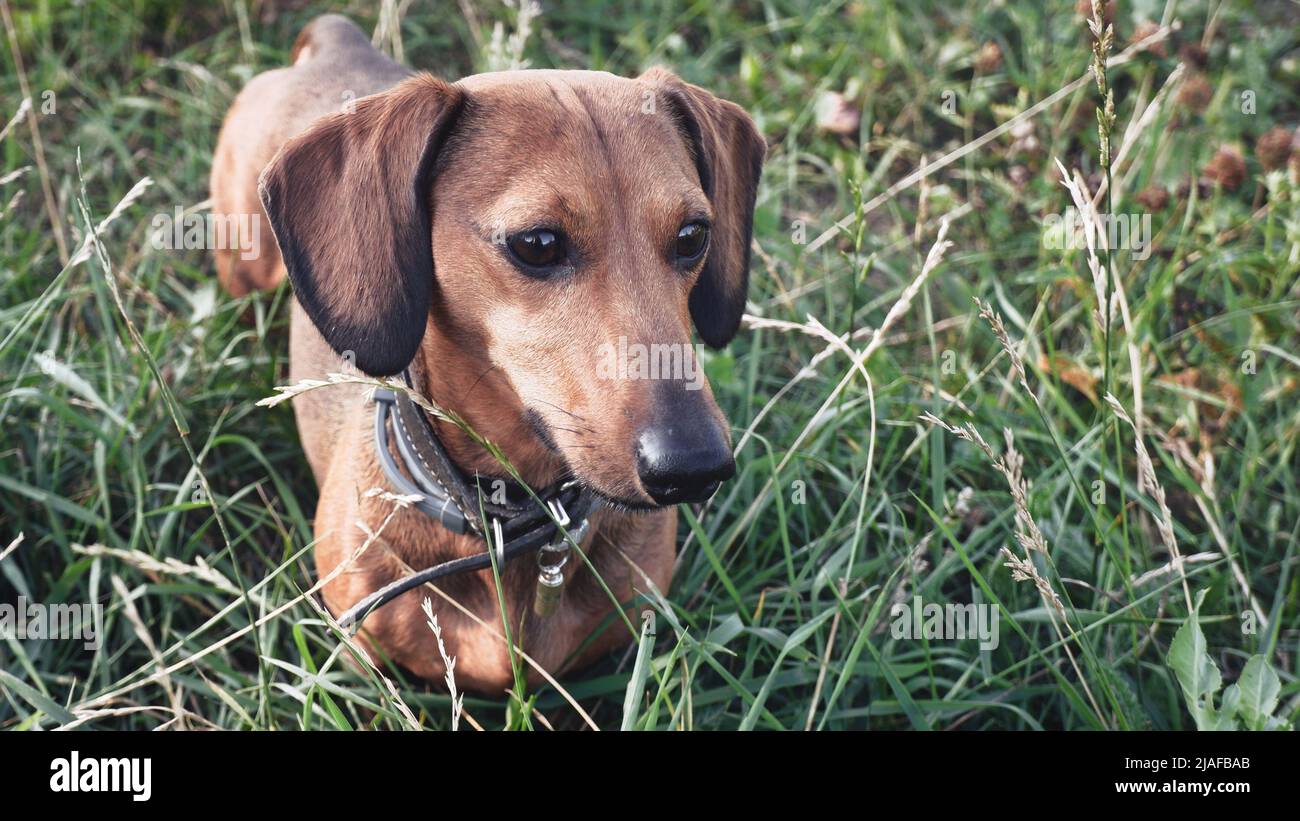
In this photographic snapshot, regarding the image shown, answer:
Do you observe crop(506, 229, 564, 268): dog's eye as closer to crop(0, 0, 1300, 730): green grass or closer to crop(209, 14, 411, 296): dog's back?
crop(0, 0, 1300, 730): green grass

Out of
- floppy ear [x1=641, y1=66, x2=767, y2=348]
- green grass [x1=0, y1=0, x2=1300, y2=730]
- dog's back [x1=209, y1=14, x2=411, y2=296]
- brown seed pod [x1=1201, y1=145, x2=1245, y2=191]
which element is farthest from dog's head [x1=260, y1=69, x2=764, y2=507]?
brown seed pod [x1=1201, y1=145, x2=1245, y2=191]

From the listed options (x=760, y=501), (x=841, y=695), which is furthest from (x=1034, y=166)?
(x=841, y=695)

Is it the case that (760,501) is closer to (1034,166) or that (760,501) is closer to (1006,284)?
(1006,284)

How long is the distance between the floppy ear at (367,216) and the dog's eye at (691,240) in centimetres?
52

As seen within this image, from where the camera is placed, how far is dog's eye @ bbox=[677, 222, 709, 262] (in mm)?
2490

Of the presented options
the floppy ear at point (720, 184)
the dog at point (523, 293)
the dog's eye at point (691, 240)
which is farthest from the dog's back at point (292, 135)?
the dog's eye at point (691, 240)

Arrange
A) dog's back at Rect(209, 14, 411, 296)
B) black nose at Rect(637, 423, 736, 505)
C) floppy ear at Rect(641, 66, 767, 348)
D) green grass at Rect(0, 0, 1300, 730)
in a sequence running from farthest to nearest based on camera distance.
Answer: dog's back at Rect(209, 14, 411, 296) → green grass at Rect(0, 0, 1300, 730) → floppy ear at Rect(641, 66, 767, 348) → black nose at Rect(637, 423, 736, 505)

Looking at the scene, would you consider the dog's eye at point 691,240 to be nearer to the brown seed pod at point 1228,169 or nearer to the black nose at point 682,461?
the black nose at point 682,461

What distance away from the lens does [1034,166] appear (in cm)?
449

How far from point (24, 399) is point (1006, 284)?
10.6 ft

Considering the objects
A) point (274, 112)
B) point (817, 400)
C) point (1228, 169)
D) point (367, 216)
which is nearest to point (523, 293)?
point (367, 216)

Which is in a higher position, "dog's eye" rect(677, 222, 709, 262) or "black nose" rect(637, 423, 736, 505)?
"dog's eye" rect(677, 222, 709, 262)

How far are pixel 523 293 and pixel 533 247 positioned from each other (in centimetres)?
9

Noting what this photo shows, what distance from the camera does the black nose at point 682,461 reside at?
2.11 meters
